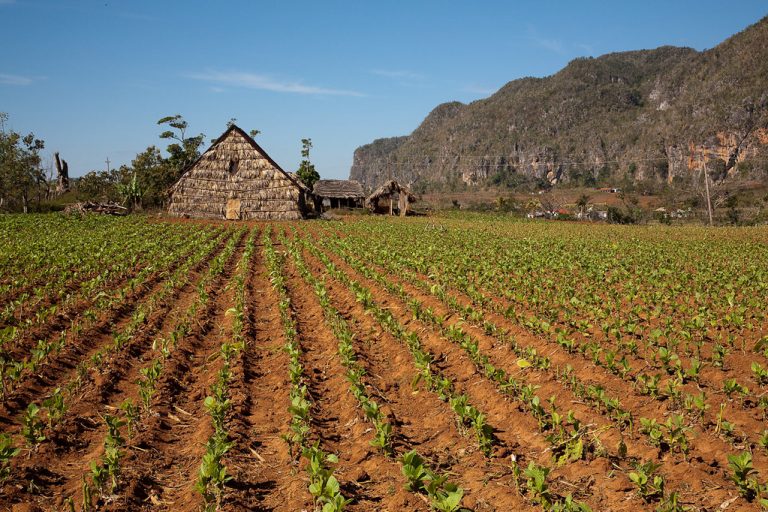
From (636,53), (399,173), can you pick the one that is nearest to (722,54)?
(636,53)

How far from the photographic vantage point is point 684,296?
459 inches

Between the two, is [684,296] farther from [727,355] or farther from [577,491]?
[577,491]

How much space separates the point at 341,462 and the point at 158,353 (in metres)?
4.14

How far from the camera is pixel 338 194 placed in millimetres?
54938

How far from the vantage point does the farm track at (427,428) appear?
4535mm

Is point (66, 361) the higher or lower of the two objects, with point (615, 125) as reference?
lower

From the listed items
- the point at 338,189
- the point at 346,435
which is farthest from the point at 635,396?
the point at 338,189

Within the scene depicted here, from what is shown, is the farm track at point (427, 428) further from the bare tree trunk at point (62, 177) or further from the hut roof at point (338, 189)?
the bare tree trunk at point (62, 177)

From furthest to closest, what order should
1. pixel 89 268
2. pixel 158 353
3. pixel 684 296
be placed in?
pixel 89 268, pixel 684 296, pixel 158 353

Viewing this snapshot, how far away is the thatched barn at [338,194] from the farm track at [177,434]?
151 feet

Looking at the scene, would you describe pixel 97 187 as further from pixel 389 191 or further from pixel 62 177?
pixel 389 191

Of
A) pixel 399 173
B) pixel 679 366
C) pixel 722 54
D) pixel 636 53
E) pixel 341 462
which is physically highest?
pixel 636 53

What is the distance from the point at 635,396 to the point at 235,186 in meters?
35.7

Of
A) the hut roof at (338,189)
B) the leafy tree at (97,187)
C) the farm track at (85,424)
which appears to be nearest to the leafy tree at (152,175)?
→ the leafy tree at (97,187)
